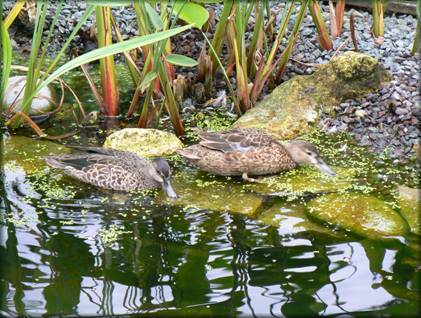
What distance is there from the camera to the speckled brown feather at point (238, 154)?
5.66 metres

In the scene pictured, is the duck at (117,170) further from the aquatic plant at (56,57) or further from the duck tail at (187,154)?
the aquatic plant at (56,57)

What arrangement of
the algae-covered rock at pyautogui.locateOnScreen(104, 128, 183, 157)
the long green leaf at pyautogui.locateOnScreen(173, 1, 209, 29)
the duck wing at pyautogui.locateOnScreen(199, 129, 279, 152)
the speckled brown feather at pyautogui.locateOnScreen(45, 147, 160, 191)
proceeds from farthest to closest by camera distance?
the algae-covered rock at pyautogui.locateOnScreen(104, 128, 183, 157)
the duck wing at pyautogui.locateOnScreen(199, 129, 279, 152)
the speckled brown feather at pyautogui.locateOnScreen(45, 147, 160, 191)
the long green leaf at pyautogui.locateOnScreen(173, 1, 209, 29)

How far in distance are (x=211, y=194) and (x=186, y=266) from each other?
3.56 feet

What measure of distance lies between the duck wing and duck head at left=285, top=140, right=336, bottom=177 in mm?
166

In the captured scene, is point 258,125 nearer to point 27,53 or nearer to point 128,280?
point 128,280

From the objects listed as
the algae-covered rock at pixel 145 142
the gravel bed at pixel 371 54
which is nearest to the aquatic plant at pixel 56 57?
the algae-covered rock at pixel 145 142

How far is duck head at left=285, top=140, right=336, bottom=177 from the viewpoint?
5.64 meters

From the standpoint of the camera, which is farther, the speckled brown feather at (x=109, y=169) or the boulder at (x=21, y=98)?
the boulder at (x=21, y=98)

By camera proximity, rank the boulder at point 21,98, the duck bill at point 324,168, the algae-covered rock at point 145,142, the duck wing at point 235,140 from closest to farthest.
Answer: the duck bill at point 324,168 < the duck wing at point 235,140 < the algae-covered rock at point 145,142 < the boulder at point 21,98

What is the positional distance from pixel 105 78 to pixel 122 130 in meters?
0.49

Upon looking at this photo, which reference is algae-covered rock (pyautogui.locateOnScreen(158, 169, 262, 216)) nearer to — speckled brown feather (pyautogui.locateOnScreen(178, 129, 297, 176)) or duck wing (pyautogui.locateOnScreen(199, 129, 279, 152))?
speckled brown feather (pyautogui.locateOnScreen(178, 129, 297, 176))

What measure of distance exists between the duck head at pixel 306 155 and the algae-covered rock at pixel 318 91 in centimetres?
71

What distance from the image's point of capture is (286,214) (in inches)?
198

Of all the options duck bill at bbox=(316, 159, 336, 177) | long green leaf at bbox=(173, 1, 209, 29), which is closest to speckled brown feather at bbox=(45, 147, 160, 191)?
long green leaf at bbox=(173, 1, 209, 29)
